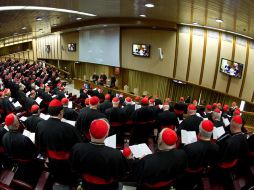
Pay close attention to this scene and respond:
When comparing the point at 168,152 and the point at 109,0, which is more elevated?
the point at 109,0

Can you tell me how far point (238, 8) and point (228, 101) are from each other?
6.47 m

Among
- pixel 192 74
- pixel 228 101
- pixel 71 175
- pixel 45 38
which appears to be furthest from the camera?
pixel 45 38

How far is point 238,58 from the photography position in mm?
9812

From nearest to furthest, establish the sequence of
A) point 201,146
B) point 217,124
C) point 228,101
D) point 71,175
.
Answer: point 201,146
point 71,175
point 217,124
point 228,101

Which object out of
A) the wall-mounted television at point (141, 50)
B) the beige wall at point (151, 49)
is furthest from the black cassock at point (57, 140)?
the wall-mounted television at point (141, 50)

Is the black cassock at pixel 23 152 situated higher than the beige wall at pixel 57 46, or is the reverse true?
the beige wall at pixel 57 46

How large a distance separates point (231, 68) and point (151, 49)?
5.28 meters

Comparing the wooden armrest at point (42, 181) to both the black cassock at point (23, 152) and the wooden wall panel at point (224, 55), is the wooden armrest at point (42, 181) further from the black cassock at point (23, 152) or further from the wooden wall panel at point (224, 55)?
the wooden wall panel at point (224, 55)

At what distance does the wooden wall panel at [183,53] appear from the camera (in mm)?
12078

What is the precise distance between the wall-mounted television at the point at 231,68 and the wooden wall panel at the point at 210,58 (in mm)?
630

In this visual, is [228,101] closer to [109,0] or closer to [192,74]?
[192,74]

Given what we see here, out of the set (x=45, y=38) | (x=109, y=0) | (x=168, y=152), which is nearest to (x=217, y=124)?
(x=168, y=152)

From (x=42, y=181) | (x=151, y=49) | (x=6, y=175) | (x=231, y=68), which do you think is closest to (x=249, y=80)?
(x=231, y=68)

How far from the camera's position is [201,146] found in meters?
3.62
